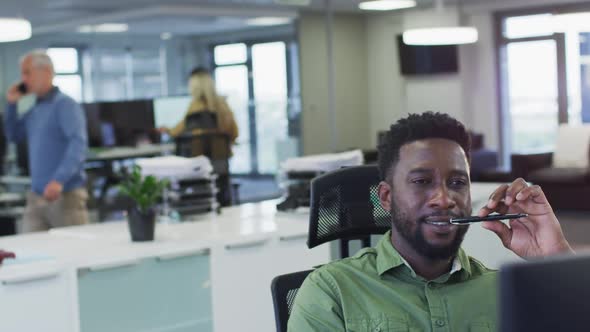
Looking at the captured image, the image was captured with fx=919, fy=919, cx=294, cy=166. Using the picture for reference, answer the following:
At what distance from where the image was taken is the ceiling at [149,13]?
10.3 metres

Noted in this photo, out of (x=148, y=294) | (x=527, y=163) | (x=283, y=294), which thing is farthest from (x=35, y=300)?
(x=527, y=163)

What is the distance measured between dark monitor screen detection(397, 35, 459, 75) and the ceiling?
129 cm

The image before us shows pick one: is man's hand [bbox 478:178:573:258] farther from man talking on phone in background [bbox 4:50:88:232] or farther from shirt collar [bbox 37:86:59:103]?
shirt collar [bbox 37:86:59:103]

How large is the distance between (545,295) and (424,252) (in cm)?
113

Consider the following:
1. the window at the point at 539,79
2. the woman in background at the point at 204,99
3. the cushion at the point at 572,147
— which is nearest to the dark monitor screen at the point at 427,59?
the window at the point at 539,79

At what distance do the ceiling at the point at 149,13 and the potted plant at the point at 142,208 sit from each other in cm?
648

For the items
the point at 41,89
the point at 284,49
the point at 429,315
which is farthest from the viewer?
the point at 284,49

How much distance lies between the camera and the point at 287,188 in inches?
183

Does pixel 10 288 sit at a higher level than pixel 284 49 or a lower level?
lower

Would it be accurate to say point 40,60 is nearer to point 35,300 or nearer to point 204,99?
point 35,300

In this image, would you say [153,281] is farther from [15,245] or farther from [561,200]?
[561,200]

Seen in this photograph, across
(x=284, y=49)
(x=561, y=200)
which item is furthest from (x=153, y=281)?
(x=284, y=49)

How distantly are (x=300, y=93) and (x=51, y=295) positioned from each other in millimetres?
9849

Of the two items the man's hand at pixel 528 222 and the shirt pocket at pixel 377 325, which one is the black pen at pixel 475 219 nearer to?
the man's hand at pixel 528 222
